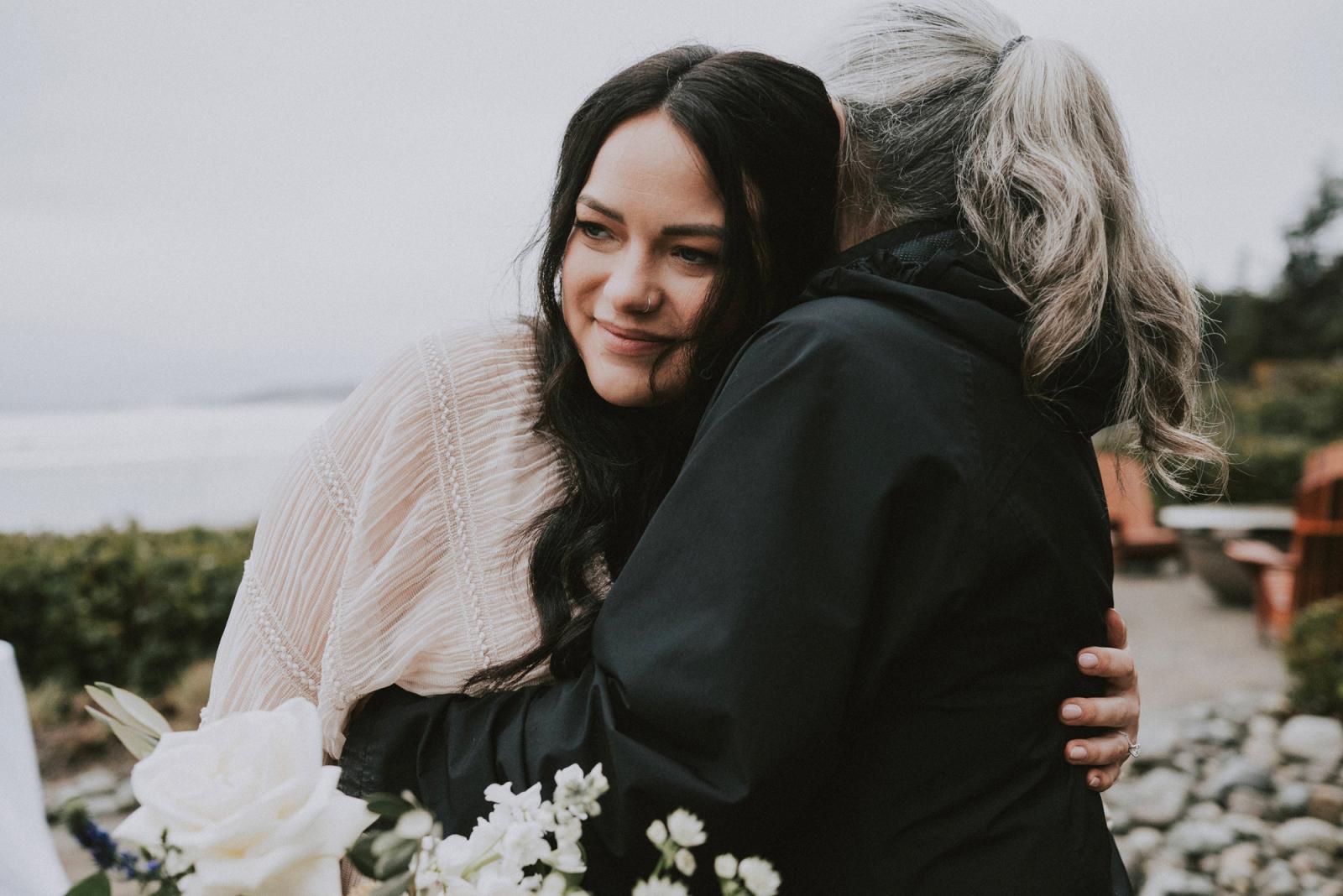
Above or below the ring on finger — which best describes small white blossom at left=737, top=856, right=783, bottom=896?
above

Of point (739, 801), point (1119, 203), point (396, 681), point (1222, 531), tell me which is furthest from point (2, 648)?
point (1222, 531)

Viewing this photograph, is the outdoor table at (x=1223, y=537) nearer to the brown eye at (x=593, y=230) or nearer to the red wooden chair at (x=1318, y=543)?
the red wooden chair at (x=1318, y=543)

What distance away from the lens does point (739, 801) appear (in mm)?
1139

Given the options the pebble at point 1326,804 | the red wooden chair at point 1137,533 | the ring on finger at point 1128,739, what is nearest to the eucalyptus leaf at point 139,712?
the ring on finger at point 1128,739

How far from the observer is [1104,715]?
1440 millimetres

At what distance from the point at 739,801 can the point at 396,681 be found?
673 mm

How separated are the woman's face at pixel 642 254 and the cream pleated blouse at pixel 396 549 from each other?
20cm

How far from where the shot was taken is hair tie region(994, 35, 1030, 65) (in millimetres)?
1727

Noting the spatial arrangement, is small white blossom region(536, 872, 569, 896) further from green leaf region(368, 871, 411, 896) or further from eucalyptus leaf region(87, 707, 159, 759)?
eucalyptus leaf region(87, 707, 159, 759)

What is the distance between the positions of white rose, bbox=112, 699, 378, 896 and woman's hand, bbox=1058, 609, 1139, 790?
1.02 metres

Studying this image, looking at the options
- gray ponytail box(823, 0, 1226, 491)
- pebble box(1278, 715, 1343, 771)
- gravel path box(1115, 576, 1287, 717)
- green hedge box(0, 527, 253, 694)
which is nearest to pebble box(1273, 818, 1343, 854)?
pebble box(1278, 715, 1343, 771)

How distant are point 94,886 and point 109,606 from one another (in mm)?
6411

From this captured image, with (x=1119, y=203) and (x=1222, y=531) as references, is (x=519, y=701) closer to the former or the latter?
(x=1119, y=203)

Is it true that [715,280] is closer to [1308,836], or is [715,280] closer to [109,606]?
[1308,836]
